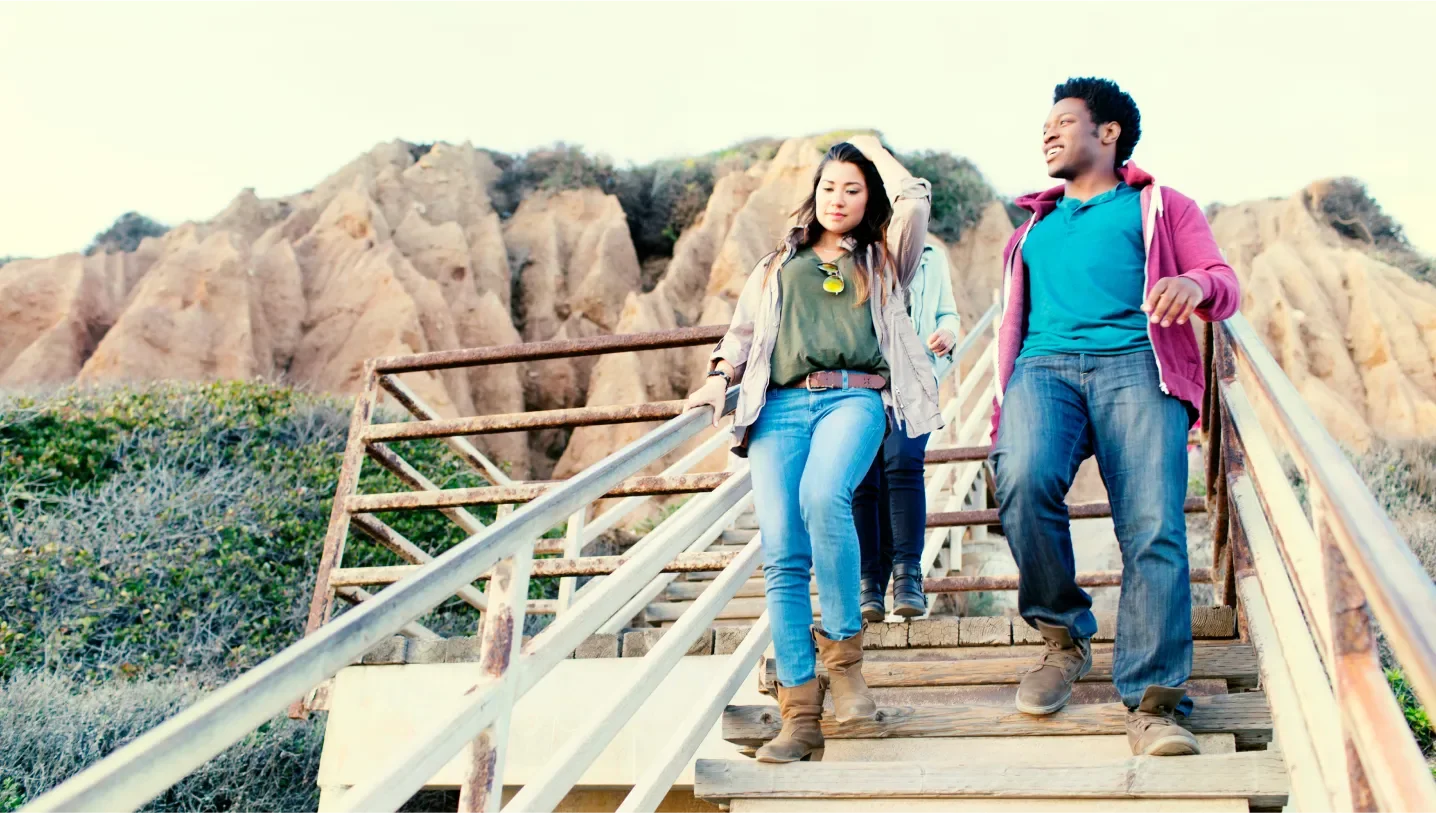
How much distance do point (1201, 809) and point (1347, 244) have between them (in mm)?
24895

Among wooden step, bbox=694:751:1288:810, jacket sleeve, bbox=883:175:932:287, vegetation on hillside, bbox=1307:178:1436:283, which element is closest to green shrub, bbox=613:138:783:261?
vegetation on hillside, bbox=1307:178:1436:283

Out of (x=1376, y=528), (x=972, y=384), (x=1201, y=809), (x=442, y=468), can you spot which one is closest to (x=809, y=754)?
(x=1201, y=809)

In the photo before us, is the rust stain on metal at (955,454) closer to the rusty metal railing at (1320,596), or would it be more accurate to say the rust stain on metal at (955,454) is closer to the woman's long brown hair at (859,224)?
the rusty metal railing at (1320,596)

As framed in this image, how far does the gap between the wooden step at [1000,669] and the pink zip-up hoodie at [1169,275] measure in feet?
2.14

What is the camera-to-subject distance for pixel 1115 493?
304cm

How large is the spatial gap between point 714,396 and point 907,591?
112cm

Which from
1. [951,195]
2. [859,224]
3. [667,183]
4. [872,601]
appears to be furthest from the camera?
→ [667,183]

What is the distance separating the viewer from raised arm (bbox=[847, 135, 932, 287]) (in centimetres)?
337

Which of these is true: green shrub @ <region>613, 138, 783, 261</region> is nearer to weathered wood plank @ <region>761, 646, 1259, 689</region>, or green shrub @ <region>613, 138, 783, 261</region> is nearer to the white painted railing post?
weathered wood plank @ <region>761, 646, 1259, 689</region>

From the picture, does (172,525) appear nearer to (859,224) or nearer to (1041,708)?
(859,224)

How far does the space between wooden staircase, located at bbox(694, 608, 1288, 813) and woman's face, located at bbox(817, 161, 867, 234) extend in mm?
1272

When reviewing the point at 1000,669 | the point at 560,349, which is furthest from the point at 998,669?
the point at 560,349

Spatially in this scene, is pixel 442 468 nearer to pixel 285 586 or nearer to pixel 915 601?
pixel 285 586

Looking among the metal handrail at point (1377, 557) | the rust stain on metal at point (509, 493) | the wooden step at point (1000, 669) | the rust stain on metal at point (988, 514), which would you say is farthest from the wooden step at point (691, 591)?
the metal handrail at point (1377, 557)
